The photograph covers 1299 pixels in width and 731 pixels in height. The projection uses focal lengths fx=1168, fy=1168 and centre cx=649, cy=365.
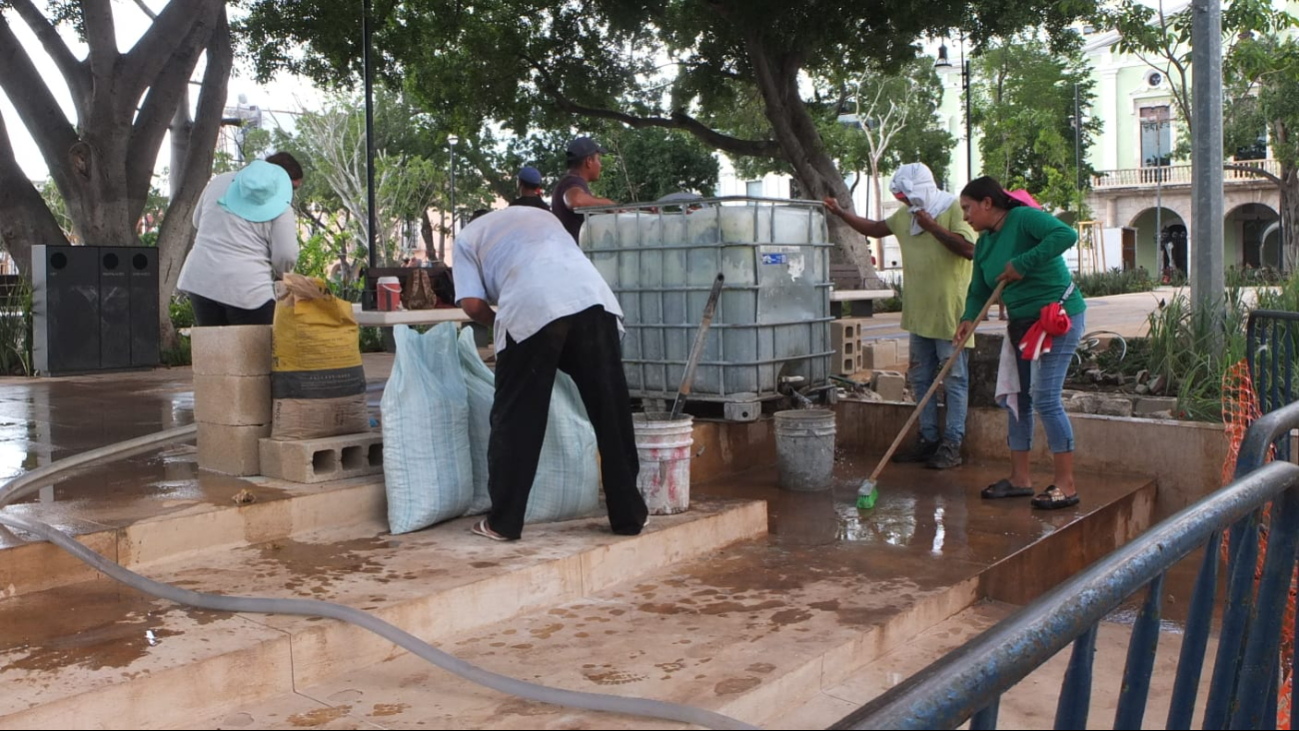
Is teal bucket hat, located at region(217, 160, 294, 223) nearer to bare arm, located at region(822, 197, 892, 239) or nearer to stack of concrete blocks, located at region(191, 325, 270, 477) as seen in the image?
stack of concrete blocks, located at region(191, 325, 270, 477)

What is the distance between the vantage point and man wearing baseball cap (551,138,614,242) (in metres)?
6.57

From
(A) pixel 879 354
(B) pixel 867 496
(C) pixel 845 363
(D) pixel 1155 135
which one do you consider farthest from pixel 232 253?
(D) pixel 1155 135

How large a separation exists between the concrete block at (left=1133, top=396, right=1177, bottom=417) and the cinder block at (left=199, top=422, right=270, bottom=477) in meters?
5.48

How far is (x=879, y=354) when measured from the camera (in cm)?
1157

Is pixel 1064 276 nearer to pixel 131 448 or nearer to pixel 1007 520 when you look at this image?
pixel 1007 520

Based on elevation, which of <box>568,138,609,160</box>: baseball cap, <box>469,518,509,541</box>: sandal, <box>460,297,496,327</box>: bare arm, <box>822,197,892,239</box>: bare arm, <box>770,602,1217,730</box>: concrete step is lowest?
<box>770,602,1217,730</box>: concrete step

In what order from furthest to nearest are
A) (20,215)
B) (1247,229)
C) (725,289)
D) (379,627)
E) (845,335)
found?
1. (1247,229)
2. (20,215)
3. (845,335)
4. (725,289)
5. (379,627)

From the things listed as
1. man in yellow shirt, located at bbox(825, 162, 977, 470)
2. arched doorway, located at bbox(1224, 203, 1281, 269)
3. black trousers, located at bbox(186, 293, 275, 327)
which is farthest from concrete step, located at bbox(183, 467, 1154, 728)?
arched doorway, located at bbox(1224, 203, 1281, 269)

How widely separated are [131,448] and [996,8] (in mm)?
14512

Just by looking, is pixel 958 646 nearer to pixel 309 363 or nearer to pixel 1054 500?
pixel 309 363

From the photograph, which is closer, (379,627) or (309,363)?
(379,627)

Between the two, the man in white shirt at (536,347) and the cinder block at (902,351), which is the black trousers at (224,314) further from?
the cinder block at (902,351)

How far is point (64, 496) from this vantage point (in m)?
4.91

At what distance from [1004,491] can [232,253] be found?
4.33 meters
